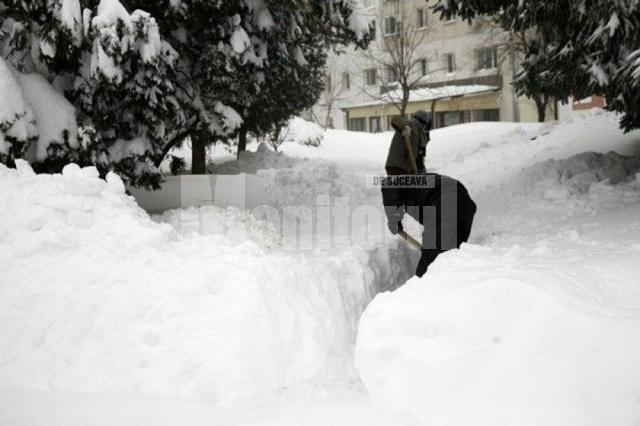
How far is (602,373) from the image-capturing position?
2674 millimetres

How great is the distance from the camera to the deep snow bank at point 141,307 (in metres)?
3.33

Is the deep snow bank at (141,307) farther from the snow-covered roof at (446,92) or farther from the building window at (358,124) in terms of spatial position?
the building window at (358,124)

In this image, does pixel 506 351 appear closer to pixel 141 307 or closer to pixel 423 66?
pixel 141 307

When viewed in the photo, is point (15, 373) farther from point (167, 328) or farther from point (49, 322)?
point (167, 328)

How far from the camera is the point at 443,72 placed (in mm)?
31219

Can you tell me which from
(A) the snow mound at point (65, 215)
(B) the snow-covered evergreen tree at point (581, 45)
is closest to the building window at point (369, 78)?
(B) the snow-covered evergreen tree at point (581, 45)

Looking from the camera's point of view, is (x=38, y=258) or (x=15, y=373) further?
(x=38, y=258)

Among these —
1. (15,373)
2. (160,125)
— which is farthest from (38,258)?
(160,125)

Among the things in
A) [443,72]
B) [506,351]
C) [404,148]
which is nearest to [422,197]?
[404,148]

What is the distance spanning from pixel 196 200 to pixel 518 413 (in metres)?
6.60

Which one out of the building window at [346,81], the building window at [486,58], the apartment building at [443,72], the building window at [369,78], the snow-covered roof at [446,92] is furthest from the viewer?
the building window at [346,81]

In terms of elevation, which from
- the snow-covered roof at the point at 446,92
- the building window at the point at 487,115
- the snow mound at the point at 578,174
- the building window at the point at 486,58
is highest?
the building window at the point at 486,58

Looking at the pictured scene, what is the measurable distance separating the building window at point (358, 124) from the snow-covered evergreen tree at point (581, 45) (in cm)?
2783

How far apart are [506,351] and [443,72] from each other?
30.3m
